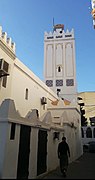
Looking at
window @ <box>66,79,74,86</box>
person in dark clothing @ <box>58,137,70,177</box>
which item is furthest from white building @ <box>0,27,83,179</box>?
window @ <box>66,79,74,86</box>

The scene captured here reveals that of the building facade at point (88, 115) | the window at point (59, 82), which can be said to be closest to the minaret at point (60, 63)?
the window at point (59, 82)

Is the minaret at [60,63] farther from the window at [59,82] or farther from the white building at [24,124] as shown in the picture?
the white building at [24,124]

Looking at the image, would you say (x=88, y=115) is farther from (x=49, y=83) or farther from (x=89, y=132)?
(x=49, y=83)

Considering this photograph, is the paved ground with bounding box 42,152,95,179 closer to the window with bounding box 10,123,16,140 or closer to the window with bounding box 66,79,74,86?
the window with bounding box 10,123,16,140

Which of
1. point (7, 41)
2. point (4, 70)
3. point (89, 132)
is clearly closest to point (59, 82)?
point (89, 132)

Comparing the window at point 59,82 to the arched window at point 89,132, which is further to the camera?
the arched window at point 89,132

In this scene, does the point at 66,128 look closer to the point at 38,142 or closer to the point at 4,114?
the point at 38,142

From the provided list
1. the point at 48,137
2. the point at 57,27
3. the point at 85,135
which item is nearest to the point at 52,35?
the point at 57,27

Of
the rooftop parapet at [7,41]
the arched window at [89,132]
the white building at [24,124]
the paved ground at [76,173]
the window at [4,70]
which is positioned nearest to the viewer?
the white building at [24,124]

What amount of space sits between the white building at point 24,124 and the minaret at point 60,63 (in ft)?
44.2

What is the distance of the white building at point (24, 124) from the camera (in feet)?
18.2

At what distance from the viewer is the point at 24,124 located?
6520 millimetres

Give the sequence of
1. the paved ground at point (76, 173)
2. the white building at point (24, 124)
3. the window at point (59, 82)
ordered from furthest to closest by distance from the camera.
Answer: the window at point (59, 82) < the paved ground at point (76, 173) < the white building at point (24, 124)

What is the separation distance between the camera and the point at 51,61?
3347cm
